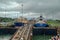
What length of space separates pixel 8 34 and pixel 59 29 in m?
12.1

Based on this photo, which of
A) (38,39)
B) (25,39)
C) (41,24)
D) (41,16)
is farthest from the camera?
(41,16)

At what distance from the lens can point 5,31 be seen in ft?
171

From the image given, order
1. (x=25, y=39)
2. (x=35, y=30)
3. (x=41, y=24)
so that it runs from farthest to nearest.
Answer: (x=41, y=24), (x=35, y=30), (x=25, y=39)

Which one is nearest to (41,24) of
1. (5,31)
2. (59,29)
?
(59,29)

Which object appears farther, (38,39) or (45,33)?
(45,33)

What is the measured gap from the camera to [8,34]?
51375 millimetres

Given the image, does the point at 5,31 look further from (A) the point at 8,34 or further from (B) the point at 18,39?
(B) the point at 18,39

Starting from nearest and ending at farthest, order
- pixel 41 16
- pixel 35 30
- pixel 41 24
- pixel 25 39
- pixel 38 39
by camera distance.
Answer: pixel 25 39, pixel 38 39, pixel 35 30, pixel 41 24, pixel 41 16

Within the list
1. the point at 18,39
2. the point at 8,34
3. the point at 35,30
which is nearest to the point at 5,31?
the point at 8,34

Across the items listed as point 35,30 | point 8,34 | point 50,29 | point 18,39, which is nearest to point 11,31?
point 8,34

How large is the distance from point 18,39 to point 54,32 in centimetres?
2132

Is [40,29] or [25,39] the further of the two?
[40,29]

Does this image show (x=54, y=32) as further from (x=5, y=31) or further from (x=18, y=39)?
(x=18, y=39)

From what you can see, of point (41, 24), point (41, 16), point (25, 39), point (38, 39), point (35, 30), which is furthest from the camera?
point (41, 16)
